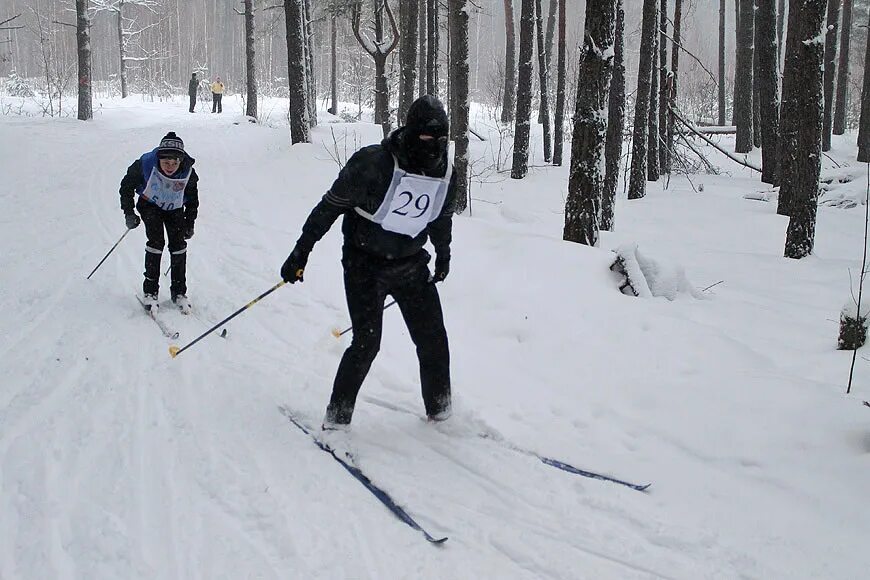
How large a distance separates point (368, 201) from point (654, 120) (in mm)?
14499

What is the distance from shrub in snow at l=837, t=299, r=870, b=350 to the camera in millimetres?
4957

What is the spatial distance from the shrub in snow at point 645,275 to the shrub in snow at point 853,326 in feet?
5.65

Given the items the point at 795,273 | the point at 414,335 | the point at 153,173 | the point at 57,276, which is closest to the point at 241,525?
the point at 414,335

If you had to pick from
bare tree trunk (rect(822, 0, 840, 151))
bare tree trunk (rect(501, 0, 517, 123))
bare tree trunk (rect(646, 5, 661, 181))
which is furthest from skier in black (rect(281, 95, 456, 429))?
bare tree trunk (rect(501, 0, 517, 123))

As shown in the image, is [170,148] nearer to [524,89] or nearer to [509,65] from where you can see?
[524,89]

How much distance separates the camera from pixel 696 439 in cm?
411

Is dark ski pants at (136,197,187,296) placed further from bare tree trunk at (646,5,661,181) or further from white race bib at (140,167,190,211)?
bare tree trunk at (646,5,661,181)

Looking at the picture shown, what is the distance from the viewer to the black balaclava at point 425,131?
343 cm

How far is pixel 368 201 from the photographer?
3.62m

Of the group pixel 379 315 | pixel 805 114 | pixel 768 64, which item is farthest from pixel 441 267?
pixel 768 64

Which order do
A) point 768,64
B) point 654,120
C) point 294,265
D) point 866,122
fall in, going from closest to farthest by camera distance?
point 294,265 → point 768,64 → point 654,120 → point 866,122

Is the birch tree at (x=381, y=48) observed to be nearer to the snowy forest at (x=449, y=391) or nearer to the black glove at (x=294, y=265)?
the snowy forest at (x=449, y=391)

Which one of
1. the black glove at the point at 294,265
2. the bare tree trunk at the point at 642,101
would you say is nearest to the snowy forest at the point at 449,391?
the black glove at the point at 294,265

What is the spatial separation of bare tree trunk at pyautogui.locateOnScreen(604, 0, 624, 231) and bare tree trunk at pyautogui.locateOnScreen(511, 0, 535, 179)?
234 cm
